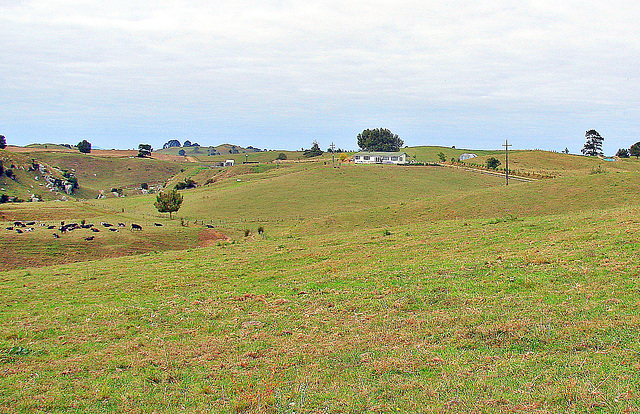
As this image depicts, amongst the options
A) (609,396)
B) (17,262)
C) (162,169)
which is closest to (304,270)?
(609,396)

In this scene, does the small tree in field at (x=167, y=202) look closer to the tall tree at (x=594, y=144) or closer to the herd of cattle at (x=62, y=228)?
the herd of cattle at (x=62, y=228)

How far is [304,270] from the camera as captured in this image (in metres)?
22.8

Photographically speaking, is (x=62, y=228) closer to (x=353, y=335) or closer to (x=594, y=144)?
(x=353, y=335)

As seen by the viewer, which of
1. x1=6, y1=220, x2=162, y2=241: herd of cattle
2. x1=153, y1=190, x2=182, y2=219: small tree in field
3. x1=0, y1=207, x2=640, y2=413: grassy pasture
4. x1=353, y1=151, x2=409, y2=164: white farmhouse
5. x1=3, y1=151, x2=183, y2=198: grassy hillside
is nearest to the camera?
x1=0, y1=207, x2=640, y2=413: grassy pasture

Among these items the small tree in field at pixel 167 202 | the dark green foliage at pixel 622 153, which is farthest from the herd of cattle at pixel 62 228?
the dark green foliage at pixel 622 153

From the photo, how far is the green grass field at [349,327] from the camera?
9125 mm

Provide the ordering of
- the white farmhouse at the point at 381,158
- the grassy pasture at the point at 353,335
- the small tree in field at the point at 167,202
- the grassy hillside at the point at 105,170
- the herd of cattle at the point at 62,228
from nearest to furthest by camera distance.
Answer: the grassy pasture at the point at 353,335 → the herd of cattle at the point at 62,228 → the small tree in field at the point at 167,202 → the white farmhouse at the point at 381,158 → the grassy hillside at the point at 105,170

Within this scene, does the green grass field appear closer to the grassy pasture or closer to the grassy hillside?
the grassy pasture

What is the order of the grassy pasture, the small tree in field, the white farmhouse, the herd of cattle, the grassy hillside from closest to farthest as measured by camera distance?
the grassy pasture → the herd of cattle → the small tree in field → the white farmhouse → the grassy hillside

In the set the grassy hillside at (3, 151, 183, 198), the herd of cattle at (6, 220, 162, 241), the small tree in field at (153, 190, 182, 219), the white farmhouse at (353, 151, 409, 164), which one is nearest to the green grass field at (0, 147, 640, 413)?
the herd of cattle at (6, 220, 162, 241)

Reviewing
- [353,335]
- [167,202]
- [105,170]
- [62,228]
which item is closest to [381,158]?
[167,202]

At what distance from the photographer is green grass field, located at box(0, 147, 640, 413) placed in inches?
359

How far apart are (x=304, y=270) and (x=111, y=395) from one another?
1336 cm

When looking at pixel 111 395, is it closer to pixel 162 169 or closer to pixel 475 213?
pixel 475 213
